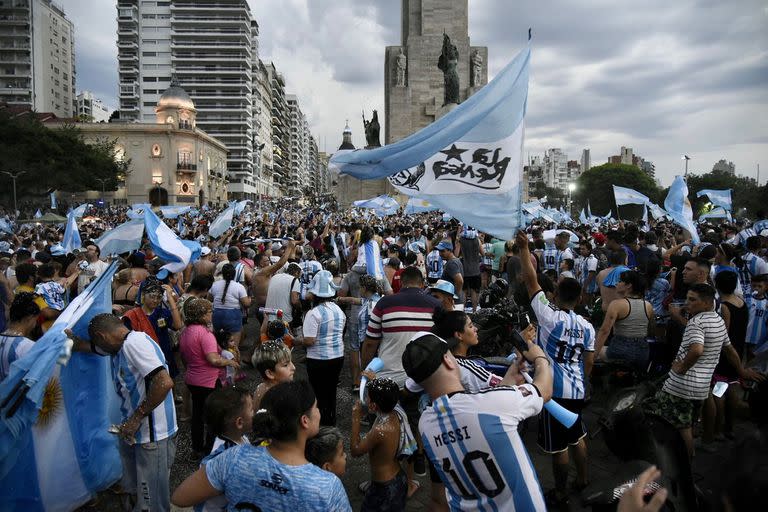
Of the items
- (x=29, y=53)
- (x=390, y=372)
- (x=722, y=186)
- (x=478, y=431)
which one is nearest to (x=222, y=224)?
(x=390, y=372)

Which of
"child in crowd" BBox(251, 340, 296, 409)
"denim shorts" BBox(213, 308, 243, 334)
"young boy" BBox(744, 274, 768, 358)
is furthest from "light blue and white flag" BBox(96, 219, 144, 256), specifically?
"young boy" BBox(744, 274, 768, 358)

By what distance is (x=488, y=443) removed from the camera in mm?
1999

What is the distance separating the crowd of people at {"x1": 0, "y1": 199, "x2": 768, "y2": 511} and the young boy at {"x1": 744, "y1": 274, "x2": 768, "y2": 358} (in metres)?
0.02

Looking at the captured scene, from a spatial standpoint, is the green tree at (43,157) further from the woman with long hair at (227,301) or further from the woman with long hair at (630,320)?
the woman with long hair at (630,320)

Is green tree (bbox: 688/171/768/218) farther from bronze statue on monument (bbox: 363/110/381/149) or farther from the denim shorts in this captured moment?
the denim shorts

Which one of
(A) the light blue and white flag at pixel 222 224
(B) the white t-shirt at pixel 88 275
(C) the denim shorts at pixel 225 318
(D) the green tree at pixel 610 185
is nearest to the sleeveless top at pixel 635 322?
(C) the denim shorts at pixel 225 318

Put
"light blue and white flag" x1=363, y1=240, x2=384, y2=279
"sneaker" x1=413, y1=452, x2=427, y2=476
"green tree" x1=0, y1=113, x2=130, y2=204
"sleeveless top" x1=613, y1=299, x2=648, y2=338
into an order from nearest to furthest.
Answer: "sneaker" x1=413, y1=452, x2=427, y2=476, "sleeveless top" x1=613, y1=299, x2=648, y2=338, "light blue and white flag" x1=363, y1=240, x2=384, y2=279, "green tree" x1=0, y1=113, x2=130, y2=204

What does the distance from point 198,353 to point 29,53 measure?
89.6 meters

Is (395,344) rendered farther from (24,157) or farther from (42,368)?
(24,157)

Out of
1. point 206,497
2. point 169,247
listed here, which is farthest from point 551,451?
point 169,247

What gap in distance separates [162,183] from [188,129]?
761 centimetres

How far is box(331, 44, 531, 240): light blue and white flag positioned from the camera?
3.60 metres

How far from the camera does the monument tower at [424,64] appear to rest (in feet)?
162

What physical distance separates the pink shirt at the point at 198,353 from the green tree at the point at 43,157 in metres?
41.3
